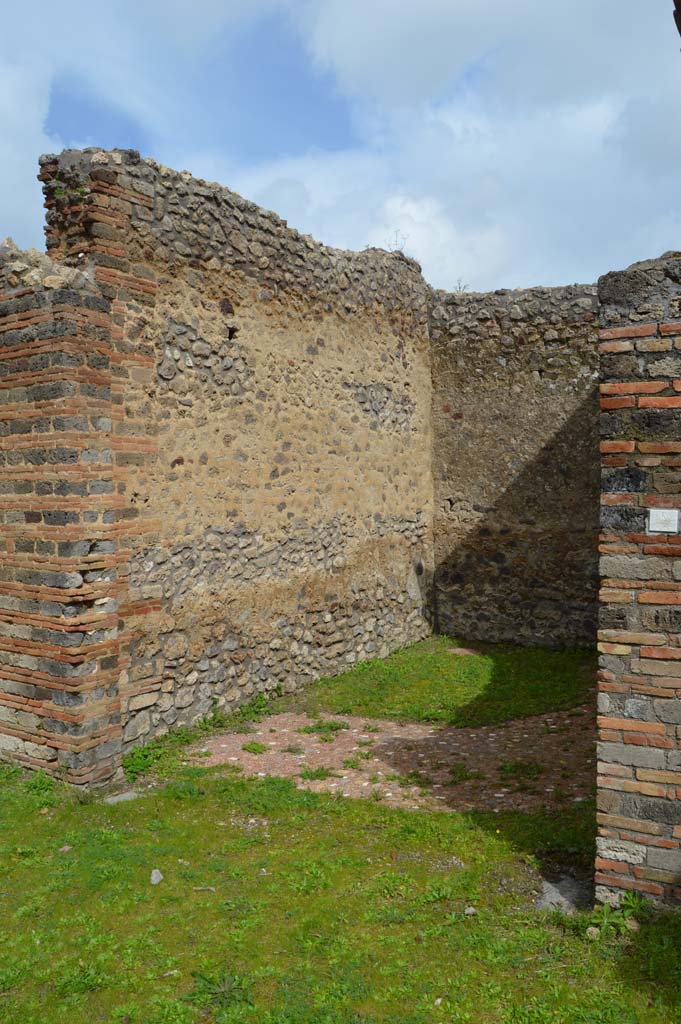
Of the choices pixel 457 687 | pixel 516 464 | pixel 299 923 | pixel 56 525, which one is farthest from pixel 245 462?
pixel 299 923

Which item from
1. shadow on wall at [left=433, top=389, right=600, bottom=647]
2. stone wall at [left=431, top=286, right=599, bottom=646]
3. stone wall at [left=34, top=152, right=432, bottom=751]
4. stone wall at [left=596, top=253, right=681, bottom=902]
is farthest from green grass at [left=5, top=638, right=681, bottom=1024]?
stone wall at [left=431, top=286, right=599, bottom=646]

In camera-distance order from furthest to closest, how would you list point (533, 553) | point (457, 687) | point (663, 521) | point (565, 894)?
point (533, 553)
point (457, 687)
point (565, 894)
point (663, 521)

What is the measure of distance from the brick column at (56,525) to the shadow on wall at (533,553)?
258 inches

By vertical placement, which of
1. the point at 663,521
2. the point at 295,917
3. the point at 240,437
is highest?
the point at 240,437

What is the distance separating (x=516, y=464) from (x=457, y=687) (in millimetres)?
3707

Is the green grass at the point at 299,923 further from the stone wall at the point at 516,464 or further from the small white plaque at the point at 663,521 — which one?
the stone wall at the point at 516,464

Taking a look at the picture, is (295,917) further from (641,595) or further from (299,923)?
(641,595)

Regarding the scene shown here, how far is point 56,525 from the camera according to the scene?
6238 mm

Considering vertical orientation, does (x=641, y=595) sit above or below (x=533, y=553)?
above

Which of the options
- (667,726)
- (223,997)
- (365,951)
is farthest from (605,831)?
(223,997)

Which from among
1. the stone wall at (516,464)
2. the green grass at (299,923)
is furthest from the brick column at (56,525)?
the stone wall at (516,464)

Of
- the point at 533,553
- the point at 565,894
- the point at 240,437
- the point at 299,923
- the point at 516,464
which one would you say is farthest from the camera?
the point at 516,464

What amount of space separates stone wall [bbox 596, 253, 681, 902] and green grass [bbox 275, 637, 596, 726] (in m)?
3.80

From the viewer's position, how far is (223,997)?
3766 millimetres
